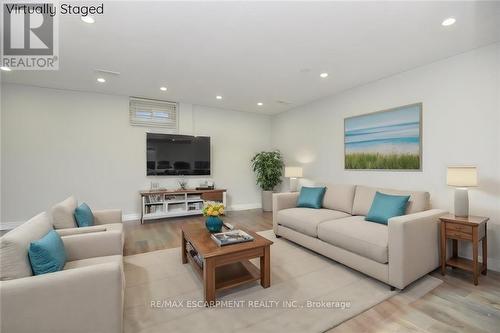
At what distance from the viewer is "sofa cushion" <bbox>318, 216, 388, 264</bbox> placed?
2.22 meters

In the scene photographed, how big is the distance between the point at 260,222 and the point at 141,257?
241cm

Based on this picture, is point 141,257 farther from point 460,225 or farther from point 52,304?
point 460,225

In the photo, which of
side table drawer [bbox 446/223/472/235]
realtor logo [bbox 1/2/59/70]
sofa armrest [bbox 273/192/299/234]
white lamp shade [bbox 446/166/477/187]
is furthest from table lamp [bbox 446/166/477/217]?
realtor logo [bbox 1/2/59/70]

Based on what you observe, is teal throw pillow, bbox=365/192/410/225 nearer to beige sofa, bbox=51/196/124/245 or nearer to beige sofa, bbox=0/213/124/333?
beige sofa, bbox=0/213/124/333

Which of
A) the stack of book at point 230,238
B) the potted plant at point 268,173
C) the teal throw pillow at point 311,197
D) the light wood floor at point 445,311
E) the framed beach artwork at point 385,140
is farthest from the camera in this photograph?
the potted plant at point 268,173

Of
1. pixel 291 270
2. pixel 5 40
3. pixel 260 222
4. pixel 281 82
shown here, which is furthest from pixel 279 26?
pixel 260 222

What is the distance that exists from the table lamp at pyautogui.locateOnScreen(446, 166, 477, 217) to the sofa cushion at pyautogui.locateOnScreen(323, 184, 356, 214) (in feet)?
4.03

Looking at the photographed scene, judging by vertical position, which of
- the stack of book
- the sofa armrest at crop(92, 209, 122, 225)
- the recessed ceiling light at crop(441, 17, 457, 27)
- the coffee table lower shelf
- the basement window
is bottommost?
the coffee table lower shelf

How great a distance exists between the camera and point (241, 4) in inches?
79.0

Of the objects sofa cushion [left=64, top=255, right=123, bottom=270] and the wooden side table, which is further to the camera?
the wooden side table

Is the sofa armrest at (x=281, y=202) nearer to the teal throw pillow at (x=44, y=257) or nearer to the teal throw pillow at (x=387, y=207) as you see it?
the teal throw pillow at (x=387, y=207)

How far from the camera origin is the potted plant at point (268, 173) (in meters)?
5.76

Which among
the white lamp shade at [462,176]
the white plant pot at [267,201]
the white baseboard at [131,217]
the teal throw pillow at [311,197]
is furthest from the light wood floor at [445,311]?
the white baseboard at [131,217]

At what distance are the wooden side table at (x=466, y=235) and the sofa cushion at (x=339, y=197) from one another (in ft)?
3.83
